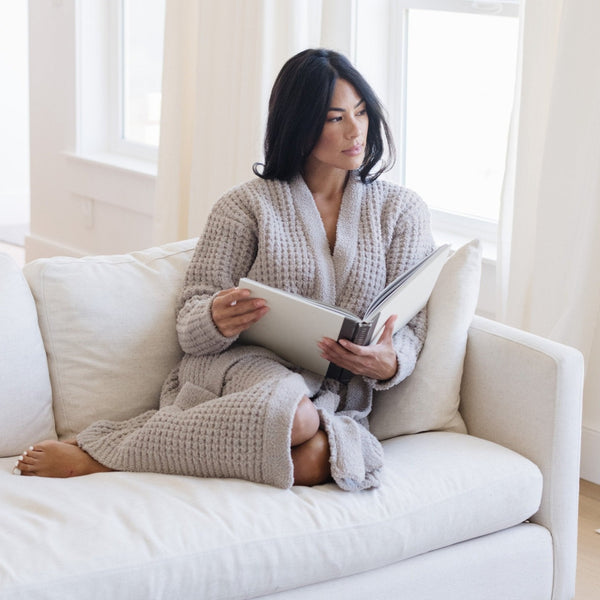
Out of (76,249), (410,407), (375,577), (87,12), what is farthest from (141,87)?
(375,577)

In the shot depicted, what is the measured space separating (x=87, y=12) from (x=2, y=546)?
3317 mm

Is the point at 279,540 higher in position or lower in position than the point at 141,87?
lower

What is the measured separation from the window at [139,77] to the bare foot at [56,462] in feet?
8.70

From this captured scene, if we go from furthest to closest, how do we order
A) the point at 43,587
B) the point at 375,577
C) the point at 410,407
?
the point at 410,407
the point at 375,577
the point at 43,587

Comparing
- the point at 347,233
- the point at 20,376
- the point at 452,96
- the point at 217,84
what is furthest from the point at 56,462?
the point at 217,84

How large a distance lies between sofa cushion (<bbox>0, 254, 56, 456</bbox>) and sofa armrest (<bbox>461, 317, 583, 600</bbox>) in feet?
3.00

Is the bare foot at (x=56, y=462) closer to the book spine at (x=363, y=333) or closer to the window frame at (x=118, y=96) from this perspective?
the book spine at (x=363, y=333)

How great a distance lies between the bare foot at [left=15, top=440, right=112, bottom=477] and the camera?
192 centimetres

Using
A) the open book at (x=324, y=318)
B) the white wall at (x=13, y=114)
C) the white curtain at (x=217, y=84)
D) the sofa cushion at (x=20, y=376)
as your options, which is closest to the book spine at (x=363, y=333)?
the open book at (x=324, y=318)

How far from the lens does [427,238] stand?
223cm

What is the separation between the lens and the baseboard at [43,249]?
474cm

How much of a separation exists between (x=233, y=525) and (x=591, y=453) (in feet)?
4.70

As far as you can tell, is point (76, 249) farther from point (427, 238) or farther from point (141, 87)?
point (427, 238)

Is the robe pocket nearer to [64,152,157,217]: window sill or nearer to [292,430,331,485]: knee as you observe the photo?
[292,430,331,485]: knee
